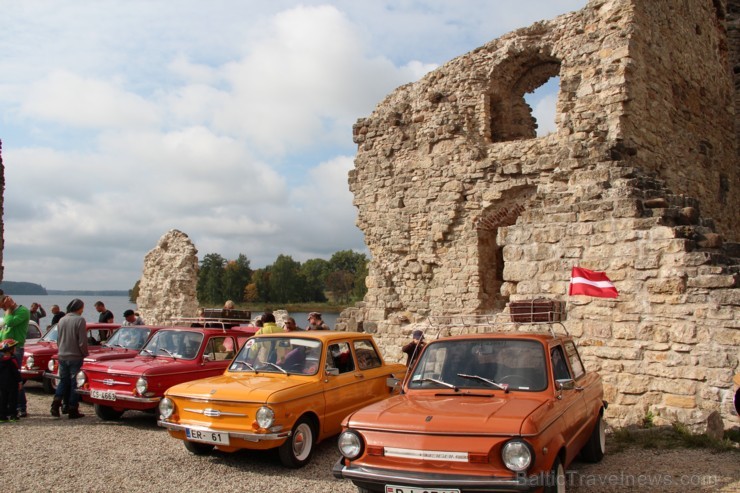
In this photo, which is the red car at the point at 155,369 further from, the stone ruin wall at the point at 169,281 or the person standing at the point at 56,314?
the stone ruin wall at the point at 169,281

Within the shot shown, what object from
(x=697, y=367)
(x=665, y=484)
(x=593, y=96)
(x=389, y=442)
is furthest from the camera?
(x=593, y=96)

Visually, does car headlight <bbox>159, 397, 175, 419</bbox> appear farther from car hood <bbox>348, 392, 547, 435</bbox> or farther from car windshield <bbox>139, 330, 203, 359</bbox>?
car hood <bbox>348, 392, 547, 435</bbox>

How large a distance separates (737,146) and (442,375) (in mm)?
14311

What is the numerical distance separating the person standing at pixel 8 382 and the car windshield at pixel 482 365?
6191 mm

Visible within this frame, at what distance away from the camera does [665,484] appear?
18.3ft

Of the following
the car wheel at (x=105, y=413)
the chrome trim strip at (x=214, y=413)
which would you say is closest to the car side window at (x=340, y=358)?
the chrome trim strip at (x=214, y=413)

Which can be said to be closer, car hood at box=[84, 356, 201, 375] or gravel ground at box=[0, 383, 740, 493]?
gravel ground at box=[0, 383, 740, 493]

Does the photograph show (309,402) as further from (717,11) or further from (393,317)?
(717,11)

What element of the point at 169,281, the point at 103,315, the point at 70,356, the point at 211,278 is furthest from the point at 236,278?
the point at 70,356

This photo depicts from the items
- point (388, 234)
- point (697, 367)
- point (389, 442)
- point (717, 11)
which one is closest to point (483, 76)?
point (388, 234)

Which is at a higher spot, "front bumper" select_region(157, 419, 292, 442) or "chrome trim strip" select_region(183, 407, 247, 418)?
"chrome trim strip" select_region(183, 407, 247, 418)

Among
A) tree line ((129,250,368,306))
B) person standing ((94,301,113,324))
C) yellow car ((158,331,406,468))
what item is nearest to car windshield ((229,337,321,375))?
yellow car ((158,331,406,468))

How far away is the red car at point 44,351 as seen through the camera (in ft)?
35.5

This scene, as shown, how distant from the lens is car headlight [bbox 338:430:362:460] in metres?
4.71
